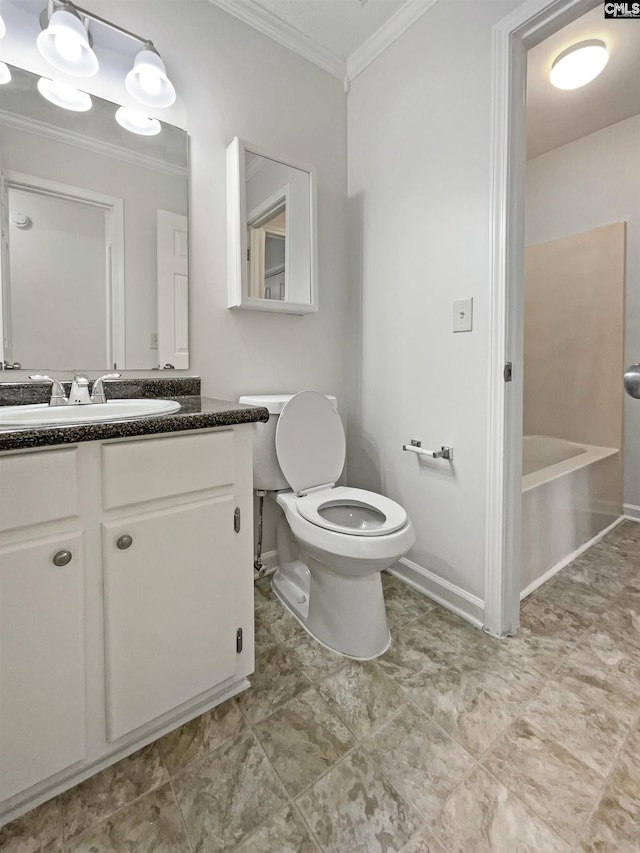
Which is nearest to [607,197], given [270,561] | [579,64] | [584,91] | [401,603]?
[584,91]

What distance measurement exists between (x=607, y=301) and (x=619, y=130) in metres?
1.02

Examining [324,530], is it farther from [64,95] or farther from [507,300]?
[64,95]

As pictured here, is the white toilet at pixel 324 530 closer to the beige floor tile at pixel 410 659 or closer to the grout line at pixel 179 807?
the beige floor tile at pixel 410 659

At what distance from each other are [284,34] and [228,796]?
2686 millimetres

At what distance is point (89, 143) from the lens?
1.35 metres

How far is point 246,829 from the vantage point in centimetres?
85

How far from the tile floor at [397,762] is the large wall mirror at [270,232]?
4.46 ft

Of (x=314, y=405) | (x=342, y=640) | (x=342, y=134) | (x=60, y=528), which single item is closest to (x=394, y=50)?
(x=342, y=134)

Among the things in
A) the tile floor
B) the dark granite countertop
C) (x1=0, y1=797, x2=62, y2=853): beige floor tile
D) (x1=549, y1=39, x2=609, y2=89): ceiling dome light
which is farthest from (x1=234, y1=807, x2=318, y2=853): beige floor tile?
(x1=549, y1=39, x2=609, y2=89): ceiling dome light

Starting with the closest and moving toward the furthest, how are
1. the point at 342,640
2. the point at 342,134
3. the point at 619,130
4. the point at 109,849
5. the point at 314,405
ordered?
the point at 109,849 < the point at 342,640 < the point at 314,405 < the point at 342,134 < the point at 619,130

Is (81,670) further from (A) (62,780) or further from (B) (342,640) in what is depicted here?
(B) (342,640)

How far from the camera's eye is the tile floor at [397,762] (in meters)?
0.84

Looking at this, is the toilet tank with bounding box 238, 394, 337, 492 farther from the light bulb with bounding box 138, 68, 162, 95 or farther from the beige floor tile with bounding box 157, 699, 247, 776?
the light bulb with bounding box 138, 68, 162, 95

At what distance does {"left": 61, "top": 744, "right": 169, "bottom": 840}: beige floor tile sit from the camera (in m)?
0.87
